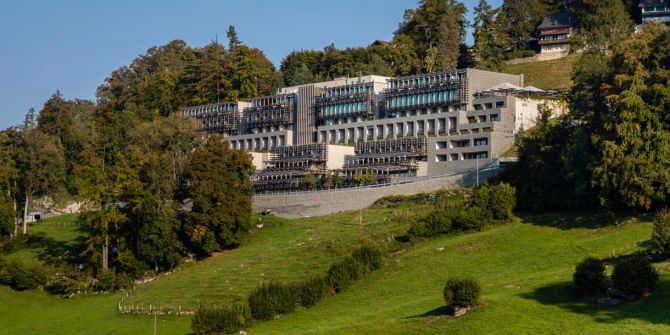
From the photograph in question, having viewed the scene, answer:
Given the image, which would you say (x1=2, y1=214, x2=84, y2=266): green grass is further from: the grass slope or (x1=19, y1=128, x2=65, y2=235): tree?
the grass slope

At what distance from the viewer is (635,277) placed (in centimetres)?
4828

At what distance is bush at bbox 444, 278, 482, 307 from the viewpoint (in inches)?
1934

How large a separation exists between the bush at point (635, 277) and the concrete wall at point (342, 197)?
43.6m

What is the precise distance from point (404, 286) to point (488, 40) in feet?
286

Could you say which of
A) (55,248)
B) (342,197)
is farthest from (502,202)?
(55,248)

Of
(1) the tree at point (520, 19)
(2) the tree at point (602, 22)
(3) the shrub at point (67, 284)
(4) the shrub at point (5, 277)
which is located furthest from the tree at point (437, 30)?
(4) the shrub at point (5, 277)

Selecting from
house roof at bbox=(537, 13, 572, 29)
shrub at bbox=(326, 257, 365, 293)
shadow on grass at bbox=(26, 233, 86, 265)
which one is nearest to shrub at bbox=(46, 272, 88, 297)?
shadow on grass at bbox=(26, 233, 86, 265)

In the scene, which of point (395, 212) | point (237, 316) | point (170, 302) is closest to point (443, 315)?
point (237, 316)

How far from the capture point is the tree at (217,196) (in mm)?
89062

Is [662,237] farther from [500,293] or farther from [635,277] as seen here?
[500,293]

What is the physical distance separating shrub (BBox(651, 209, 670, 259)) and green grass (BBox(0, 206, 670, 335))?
2.74 metres

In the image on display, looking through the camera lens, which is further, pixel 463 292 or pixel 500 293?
pixel 500 293

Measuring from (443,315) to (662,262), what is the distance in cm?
1352

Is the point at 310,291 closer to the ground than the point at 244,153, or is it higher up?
closer to the ground
